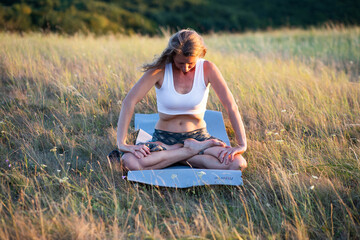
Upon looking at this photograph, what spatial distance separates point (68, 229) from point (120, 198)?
0.57 metres

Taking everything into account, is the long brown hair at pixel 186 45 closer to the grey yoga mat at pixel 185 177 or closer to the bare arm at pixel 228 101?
the bare arm at pixel 228 101

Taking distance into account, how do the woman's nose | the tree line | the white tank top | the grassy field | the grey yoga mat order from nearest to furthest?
1. the grassy field
2. the grey yoga mat
3. the woman's nose
4. the white tank top
5. the tree line

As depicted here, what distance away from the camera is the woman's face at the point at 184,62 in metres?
3.09

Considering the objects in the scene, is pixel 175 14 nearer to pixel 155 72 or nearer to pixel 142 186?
pixel 155 72

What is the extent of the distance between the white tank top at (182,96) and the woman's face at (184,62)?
0.49 ft

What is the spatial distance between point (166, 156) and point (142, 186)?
0.40 m

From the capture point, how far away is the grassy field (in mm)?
2354

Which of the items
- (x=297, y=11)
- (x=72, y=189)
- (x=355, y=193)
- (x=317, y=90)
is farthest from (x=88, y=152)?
(x=297, y=11)

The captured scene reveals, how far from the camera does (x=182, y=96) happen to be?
10.8 feet

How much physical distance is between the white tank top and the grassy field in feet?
2.50

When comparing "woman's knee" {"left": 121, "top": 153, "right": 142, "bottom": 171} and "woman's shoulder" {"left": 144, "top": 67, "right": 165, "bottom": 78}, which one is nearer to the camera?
"woman's knee" {"left": 121, "top": 153, "right": 142, "bottom": 171}

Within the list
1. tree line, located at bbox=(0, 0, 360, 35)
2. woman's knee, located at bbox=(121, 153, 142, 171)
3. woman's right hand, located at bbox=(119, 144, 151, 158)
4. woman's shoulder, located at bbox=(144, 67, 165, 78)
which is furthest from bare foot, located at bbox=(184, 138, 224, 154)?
tree line, located at bbox=(0, 0, 360, 35)

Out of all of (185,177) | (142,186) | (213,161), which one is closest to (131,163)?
(142,186)

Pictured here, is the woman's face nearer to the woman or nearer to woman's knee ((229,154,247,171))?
the woman
